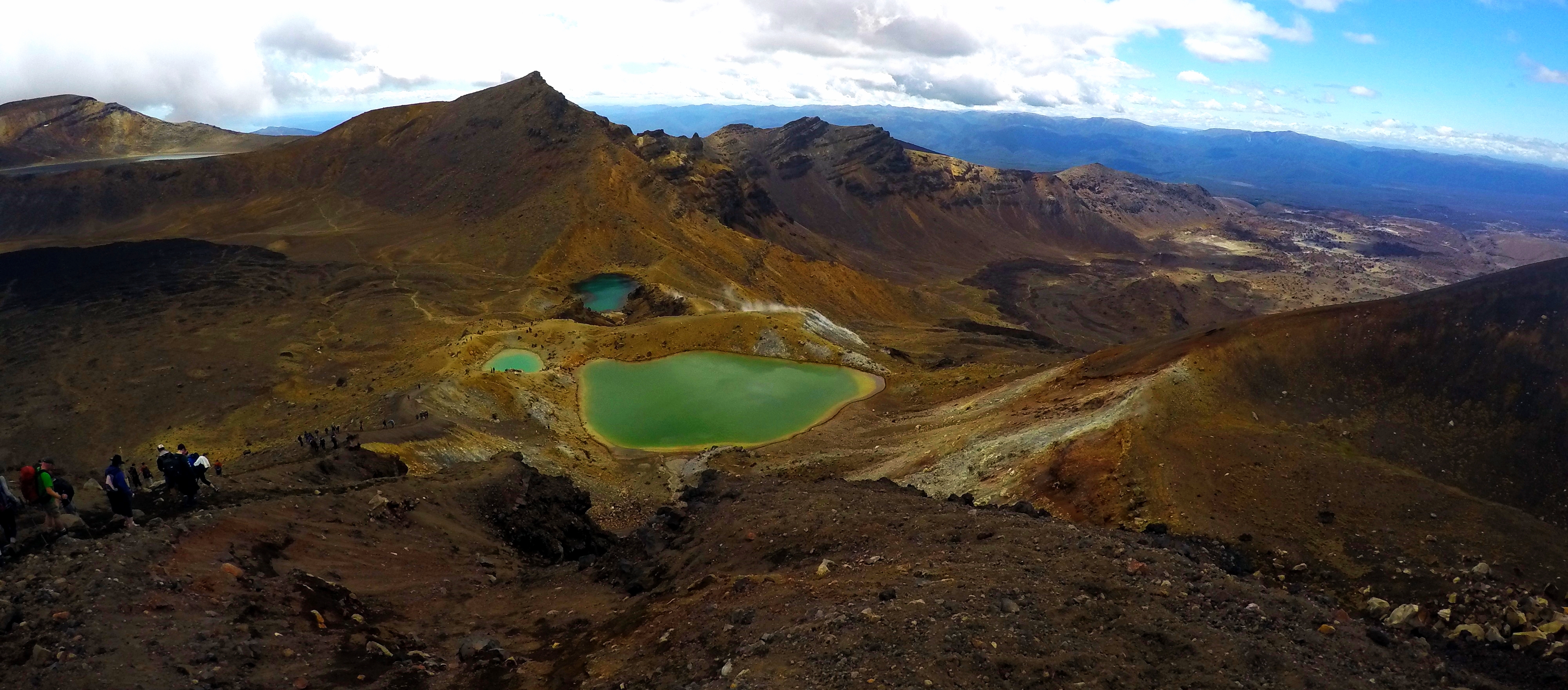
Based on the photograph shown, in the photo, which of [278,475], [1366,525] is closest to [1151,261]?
[1366,525]

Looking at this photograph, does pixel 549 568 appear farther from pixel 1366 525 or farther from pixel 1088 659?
pixel 1366 525

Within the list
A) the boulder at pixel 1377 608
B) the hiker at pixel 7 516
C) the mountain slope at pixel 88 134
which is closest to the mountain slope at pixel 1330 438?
the boulder at pixel 1377 608

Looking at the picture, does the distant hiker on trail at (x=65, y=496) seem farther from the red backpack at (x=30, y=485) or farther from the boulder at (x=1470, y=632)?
the boulder at (x=1470, y=632)

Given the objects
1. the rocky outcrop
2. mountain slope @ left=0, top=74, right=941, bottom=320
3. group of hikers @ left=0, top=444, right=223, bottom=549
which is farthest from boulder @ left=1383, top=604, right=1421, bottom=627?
mountain slope @ left=0, top=74, right=941, bottom=320

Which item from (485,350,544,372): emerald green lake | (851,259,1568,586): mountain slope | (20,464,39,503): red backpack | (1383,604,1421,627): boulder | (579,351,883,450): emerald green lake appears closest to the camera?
(20,464,39,503): red backpack

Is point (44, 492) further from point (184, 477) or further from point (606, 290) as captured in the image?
point (606, 290)

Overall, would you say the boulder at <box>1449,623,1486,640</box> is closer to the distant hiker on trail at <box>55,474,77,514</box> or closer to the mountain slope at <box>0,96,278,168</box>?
the distant hiker on trail at <box>55,474,77,514</box>

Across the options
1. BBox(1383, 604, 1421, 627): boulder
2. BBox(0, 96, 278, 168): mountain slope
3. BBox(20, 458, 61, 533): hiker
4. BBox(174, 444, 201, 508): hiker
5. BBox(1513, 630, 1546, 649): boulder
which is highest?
BBox(0, 96, 278, 168): mountain slope
